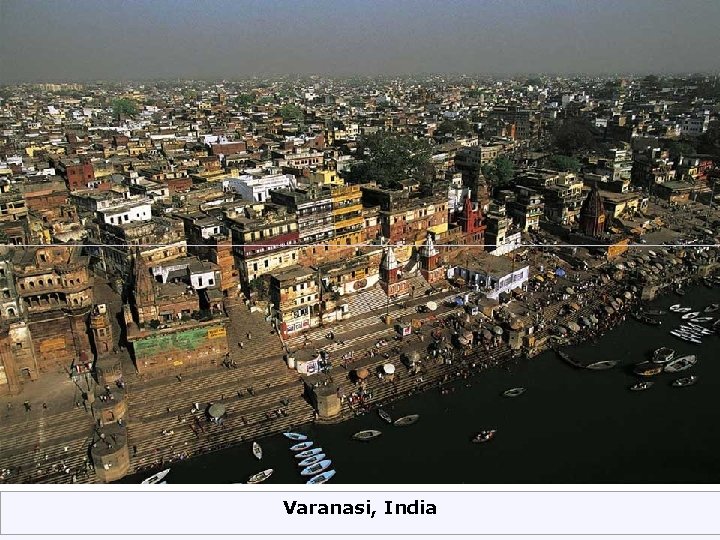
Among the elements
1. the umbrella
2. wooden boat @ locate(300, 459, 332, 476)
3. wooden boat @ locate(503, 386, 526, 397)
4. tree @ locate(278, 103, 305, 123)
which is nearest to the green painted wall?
the umbrella

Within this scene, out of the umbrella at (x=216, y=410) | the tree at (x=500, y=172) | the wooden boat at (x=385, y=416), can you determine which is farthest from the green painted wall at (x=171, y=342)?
the tree at (x=500, y=172)

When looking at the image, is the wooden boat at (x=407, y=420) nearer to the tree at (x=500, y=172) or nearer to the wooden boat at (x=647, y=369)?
the wooden boat at (x=647, y=369)

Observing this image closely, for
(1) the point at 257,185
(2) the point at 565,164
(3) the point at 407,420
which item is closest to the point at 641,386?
(3) the point at 407,420

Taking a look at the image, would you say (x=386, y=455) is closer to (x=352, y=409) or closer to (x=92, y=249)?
(x=352, y=409)

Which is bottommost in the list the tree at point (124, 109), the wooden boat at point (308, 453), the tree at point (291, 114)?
the wooden boat at point (308, 453)

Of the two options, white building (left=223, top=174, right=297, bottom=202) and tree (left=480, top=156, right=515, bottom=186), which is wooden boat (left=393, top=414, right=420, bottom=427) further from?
tree (left=480, top=156, right=515, bottom=186)

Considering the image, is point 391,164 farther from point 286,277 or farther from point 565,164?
point 286,277

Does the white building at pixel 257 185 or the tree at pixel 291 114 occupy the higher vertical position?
the tree at pixel 291 114
